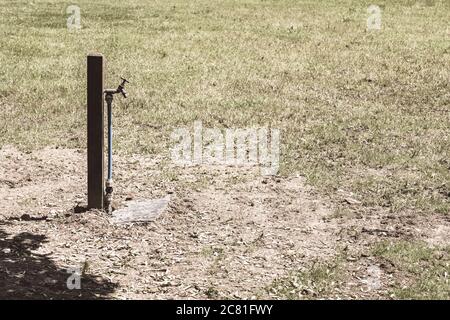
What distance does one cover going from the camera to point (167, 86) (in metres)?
18.6

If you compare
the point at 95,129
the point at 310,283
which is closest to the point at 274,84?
the point at 95,129

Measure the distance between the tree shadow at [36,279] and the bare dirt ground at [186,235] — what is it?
0.04 ft

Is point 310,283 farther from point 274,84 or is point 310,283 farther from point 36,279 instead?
point 274,84

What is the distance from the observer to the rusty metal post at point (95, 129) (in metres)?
9.95

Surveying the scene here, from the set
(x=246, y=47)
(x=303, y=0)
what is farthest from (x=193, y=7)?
(x=246, y=47)

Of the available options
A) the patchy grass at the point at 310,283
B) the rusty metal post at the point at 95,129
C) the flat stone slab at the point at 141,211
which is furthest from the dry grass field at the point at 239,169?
the rusty metal post at the point at 95,129

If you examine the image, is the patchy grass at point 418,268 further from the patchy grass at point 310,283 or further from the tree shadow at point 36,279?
the tree shadow at point 36,279

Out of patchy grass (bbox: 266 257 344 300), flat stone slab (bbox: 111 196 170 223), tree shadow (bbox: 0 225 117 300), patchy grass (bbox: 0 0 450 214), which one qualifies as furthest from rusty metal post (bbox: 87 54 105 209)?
patchy grass (bbox: 0 0 450 214)

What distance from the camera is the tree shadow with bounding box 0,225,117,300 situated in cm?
801

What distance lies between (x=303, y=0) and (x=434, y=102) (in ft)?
59.7

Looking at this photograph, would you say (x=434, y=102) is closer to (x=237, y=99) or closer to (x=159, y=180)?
(x=237, y=99)

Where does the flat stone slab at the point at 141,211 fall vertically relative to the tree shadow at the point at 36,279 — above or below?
above

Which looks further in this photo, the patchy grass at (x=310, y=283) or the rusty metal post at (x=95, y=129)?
the rusty metal post at (x=95, y=129)

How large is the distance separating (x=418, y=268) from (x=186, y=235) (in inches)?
125
